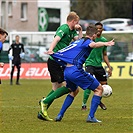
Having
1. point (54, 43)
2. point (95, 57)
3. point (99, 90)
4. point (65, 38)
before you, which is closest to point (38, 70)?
point (95, 57)

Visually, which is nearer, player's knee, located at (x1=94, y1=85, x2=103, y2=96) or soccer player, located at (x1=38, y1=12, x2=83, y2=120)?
player's knee, located at (x1=94, y1=85, x2=103, y2=96)

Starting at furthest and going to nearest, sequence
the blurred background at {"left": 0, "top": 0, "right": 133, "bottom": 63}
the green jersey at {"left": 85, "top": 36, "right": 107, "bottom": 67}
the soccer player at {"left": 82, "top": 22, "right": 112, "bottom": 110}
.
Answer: the blurred background at {"left": 0, "top": 0, "right": 133, "bottom": 63}
the green jersey at {"left": 85, "top": 36, "right": 107, "bottom": 67}
the soccer player at {"left": 82, "top": 22, "right": 112, "bottom": 110}

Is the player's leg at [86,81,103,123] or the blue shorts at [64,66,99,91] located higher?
the blue shorts at [64,66,99,91]

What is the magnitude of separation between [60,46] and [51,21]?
4610 cm

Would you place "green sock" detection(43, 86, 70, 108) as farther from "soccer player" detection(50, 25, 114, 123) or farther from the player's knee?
the player's knee

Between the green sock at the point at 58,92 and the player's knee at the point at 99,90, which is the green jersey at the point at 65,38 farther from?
the player's knee at the point at 99,90

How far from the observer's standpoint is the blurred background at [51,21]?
31.8m

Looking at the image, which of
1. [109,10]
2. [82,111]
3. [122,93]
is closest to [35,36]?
[122,93]

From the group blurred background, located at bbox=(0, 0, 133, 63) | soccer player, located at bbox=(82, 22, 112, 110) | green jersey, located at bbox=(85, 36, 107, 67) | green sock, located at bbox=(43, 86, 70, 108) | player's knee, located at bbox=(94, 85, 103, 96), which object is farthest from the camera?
blurred background, located at bbox=(0, 0, 133, 63)

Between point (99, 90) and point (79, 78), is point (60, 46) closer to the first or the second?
point (79, 78)

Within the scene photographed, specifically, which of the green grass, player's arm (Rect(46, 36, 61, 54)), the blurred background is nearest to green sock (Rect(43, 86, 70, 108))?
the green grass

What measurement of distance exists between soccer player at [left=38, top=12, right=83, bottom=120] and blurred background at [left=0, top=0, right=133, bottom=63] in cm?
1757

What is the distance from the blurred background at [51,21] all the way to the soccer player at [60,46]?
17.6 m

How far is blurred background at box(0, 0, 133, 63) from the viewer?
104 feet
